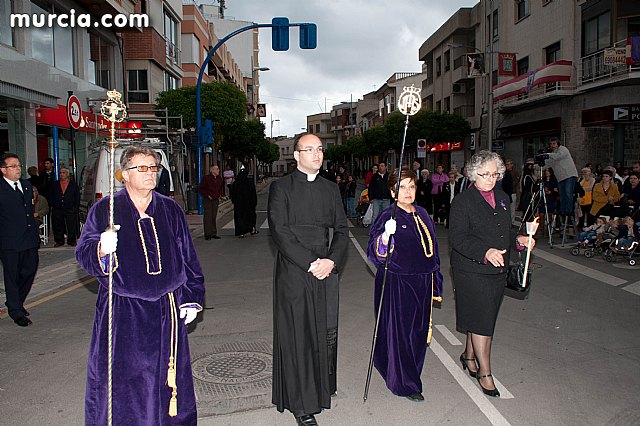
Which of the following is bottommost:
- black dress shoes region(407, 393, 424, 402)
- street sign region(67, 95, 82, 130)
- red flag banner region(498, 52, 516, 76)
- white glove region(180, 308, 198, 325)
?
black dress shoes region(407, 393, 424, 402)

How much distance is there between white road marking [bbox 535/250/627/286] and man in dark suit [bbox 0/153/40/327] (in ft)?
27.0

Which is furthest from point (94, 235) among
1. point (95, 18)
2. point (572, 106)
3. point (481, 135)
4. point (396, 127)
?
point (396, 127)

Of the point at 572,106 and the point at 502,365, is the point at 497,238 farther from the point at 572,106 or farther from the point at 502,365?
the point at 572,106

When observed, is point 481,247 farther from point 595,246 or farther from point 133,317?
point 595,246

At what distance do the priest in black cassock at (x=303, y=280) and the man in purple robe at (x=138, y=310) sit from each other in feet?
2.82

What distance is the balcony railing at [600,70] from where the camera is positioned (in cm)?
2075

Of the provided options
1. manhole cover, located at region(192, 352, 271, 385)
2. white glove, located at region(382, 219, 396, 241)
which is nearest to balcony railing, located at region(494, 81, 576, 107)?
manhole cover, located at region(192, 352, 271, 385)

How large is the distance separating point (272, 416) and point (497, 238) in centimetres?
217

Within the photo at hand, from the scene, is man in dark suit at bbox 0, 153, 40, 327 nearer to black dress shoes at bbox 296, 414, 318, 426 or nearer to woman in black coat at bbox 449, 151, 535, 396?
black dress shoes at bbox 296, 414, 318, 426

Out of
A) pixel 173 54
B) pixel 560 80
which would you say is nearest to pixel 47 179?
pixel 173 54

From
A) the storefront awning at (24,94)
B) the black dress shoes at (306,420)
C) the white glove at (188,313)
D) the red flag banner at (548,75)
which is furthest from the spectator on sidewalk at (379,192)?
the red flag banner at (548,75)

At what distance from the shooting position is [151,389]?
322 cm

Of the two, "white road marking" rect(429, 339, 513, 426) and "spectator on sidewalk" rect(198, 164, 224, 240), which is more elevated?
"spectator on sidewalk" rect(198, 164, 224, 240)

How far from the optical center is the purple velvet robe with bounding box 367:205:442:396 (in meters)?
4.62
